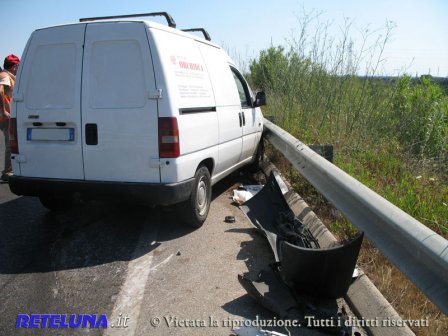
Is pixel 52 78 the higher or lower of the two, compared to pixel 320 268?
higher

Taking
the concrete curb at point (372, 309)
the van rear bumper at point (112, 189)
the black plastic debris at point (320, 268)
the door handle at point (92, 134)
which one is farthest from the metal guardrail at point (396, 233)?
the door handle at point (92, 134)

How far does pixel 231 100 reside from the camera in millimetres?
5793

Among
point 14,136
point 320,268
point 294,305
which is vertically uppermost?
point 14,136

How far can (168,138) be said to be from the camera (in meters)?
4.06

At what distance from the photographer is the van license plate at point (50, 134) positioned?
4246 millimetres

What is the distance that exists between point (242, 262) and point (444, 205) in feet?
7.06

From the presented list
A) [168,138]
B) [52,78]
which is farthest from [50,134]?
[168,138]

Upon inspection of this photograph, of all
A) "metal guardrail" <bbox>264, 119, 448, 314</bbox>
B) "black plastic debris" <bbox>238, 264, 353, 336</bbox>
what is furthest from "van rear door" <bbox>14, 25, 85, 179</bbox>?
"metal guardrail" <bbox>264, 119, 448, 314</bbox>

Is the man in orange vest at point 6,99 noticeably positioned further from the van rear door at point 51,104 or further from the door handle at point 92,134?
the door handle at point 92,134

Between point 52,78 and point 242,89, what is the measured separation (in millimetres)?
3196

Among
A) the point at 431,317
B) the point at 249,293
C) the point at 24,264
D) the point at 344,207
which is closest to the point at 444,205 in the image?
the point at 344,207

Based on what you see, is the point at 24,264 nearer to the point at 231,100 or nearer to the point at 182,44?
the point at 182,44

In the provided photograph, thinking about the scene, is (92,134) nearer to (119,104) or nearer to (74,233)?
(119,104)

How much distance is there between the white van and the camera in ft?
13.3
